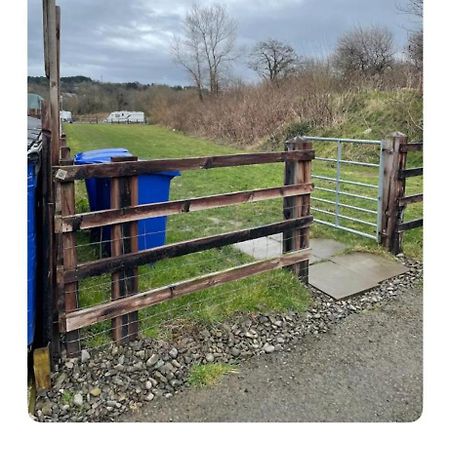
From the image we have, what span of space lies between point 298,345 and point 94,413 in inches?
45.8

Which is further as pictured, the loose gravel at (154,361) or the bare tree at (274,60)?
the bare tree at (274,60)

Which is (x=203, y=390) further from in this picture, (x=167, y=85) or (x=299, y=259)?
(x=167, y=85)

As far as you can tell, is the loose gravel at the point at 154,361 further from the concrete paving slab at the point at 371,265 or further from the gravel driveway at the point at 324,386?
the concrete paving slab at the point at 371,265

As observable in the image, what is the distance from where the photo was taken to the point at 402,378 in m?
2.22

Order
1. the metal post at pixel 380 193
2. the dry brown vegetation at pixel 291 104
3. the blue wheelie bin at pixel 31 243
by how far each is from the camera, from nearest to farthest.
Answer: the blue wheelie bin at pixel 31 243, the metal post at pixel 380 193, the dry brown vegetation at pixel 291 104

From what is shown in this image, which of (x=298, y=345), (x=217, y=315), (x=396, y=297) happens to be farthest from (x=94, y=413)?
(x=396, y=297)

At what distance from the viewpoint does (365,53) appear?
10422 millimetres

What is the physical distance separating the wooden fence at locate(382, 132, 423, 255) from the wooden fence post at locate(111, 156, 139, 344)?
233 centimetres

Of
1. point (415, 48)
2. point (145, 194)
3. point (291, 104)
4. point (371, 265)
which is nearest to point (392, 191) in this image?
point (371, 265)

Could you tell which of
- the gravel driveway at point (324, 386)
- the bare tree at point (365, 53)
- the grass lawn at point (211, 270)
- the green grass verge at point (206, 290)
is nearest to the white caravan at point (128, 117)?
the bare tree at point (365, 53)

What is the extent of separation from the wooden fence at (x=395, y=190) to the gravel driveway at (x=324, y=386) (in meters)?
1.26

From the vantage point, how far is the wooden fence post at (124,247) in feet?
7.16

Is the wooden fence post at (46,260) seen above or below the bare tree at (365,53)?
below

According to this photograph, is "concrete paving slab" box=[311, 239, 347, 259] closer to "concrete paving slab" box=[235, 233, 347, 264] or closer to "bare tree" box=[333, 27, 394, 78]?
"concrete paving slab" box=[235, 233, 347, 264]
